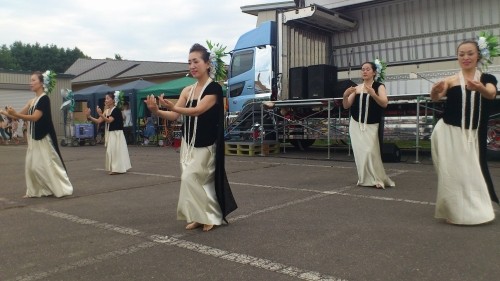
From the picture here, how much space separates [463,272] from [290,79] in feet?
30.1

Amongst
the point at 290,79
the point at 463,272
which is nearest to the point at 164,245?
the point at 463,272

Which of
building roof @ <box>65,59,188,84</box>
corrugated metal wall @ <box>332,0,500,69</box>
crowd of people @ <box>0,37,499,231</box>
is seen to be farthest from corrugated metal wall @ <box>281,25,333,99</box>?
building roof @ <box>65,59,188,84</box>

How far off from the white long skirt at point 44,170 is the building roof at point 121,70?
2104 cm

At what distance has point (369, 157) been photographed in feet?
22.4

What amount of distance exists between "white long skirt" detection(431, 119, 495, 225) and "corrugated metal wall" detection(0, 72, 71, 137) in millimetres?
25846

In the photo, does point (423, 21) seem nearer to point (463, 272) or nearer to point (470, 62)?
point (470, 62)

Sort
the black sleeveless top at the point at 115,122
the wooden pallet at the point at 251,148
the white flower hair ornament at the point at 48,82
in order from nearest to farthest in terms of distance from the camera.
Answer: the white flower hair ornament at the point at 48,82, the black sleeveless top at the point at 115,122, the wooden pallet at the point at 251,148

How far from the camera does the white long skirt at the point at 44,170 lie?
6543 millimetres

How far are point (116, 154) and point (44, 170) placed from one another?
287cm

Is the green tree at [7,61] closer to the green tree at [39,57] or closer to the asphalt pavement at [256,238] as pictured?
the green tree at [39,57]

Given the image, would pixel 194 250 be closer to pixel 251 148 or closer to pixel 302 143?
pixel 251 148

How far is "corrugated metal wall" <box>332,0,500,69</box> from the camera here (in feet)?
35.1

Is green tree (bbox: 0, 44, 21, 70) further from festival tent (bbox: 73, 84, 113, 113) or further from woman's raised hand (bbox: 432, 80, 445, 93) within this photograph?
woman's raised hand (bbox: 432, 80, 445, 93)

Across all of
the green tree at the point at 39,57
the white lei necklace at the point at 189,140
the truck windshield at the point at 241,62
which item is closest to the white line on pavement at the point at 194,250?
the white lei necklace at the point at 189,140
